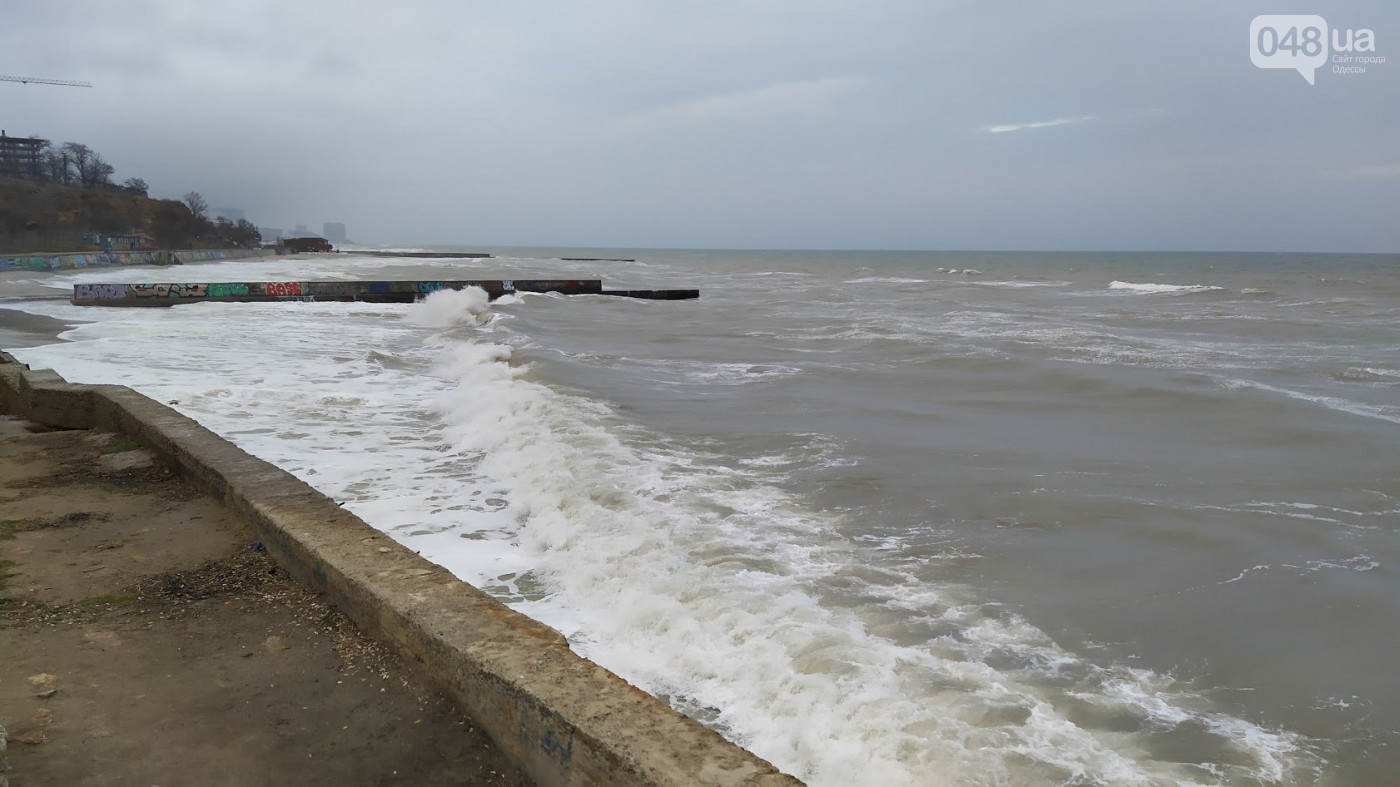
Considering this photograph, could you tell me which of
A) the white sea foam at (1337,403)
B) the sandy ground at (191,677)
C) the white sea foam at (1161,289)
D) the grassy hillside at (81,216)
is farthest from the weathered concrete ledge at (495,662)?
the grassy hillside at (81,216)

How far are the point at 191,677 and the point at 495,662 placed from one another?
112cm

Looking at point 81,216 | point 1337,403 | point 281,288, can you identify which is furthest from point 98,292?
point 81,216

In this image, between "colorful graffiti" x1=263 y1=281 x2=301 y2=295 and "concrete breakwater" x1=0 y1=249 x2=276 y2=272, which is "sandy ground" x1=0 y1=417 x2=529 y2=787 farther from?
"concrete breakwater" x1=0 y1=249 x2=276 y2=272

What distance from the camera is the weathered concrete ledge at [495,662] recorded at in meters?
2.25

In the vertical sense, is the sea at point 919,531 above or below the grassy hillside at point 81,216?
below

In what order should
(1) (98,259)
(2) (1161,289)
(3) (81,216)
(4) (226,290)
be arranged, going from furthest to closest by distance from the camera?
(3) (81,216) < (1) (98,259) < (2) (1161,289) < (4) (226,290)

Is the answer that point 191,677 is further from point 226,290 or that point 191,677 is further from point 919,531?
point 226,290

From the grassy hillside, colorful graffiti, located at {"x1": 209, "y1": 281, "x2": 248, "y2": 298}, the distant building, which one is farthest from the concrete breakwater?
the distant building

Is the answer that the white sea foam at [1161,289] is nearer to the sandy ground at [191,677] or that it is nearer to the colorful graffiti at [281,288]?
the colorful graffiti at [281,288]

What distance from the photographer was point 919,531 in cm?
582

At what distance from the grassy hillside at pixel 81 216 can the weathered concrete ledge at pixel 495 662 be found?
235 feet

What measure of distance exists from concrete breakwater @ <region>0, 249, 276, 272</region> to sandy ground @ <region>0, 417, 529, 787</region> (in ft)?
176

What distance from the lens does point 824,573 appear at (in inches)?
197

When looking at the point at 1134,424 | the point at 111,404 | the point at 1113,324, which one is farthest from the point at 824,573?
the point at 1113,324
